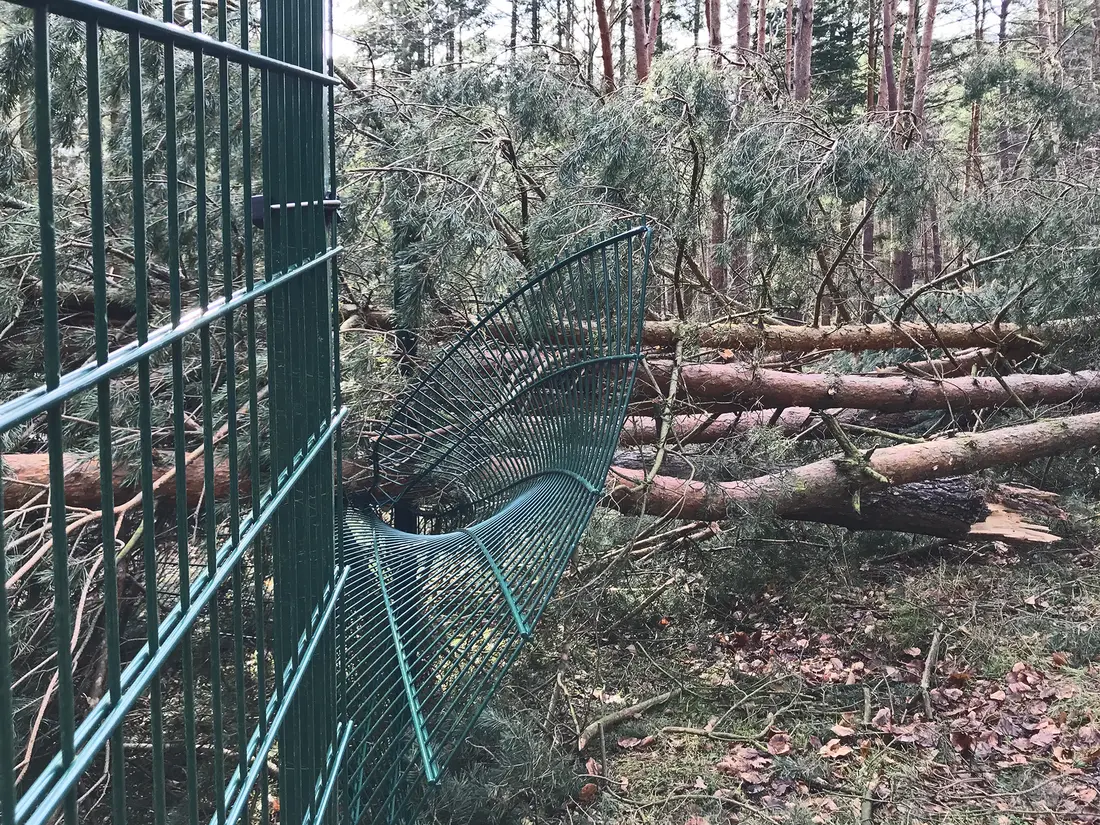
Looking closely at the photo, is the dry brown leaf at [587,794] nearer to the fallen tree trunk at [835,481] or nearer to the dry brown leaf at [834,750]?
the dry brown leaf at [834,750]

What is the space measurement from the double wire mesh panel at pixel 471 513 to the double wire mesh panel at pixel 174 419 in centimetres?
28

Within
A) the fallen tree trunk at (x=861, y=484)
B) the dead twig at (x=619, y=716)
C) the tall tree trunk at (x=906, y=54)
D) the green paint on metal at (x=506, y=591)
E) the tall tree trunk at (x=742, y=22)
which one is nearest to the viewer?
the green paint on metal at (x=506, y=591)

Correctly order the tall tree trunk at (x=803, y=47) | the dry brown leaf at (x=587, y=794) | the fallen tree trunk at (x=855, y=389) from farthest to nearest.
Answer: the tall tree trunk at (x=803, y=47) → the fallen tree trunk at (x=855, y=389) → the dry brown leaf at (x=587, y=794)

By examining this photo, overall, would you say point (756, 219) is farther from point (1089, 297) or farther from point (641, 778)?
point (641, 778)

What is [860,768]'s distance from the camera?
10.8 ft

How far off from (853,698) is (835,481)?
106 cm

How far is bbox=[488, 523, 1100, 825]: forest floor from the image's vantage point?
10.2 feet

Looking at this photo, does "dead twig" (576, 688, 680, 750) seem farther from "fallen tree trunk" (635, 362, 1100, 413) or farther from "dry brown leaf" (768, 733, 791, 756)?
"fallen tree trunk" (635, 362, 1100, 413)

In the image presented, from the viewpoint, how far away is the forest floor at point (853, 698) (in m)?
3.12

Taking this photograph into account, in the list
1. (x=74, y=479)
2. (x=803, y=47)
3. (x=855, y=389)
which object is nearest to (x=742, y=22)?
(x=803, y=47)

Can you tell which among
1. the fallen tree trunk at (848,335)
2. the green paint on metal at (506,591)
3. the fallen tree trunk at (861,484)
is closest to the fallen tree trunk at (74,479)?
the fallen tree trunk at (861,484)

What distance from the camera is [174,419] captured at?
32.6 inches

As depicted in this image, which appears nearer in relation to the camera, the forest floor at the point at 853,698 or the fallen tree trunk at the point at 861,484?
the forest floor at the point at 853,698

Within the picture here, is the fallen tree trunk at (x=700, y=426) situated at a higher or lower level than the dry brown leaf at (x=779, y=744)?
higher
